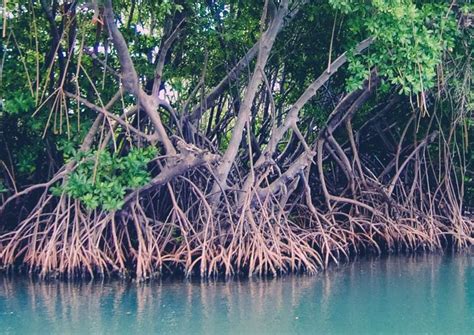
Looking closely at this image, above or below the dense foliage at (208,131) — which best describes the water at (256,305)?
below

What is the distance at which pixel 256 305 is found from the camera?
755cm

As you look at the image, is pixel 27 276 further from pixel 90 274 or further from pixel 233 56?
pixel 233 56

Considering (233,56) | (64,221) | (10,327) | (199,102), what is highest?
(233,56)

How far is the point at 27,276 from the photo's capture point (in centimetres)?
890

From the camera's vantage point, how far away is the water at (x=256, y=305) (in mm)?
6793

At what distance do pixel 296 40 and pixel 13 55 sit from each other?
3.56 meters

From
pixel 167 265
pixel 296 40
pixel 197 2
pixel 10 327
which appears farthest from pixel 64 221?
pixel 296 40

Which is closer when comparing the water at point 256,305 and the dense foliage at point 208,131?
the water at point 256,305

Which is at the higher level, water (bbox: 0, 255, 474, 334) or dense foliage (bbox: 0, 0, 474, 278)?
dense foliage (bbox: 0, 0, 474, 278)

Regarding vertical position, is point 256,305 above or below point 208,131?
below

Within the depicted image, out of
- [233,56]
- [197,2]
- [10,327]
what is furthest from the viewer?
[233,56]

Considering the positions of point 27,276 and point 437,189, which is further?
point 437,189

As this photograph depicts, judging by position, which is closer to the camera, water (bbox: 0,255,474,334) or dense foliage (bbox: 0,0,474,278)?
water (bbox: 0,255,474,334)

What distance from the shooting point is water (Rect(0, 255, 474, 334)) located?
679 cm
